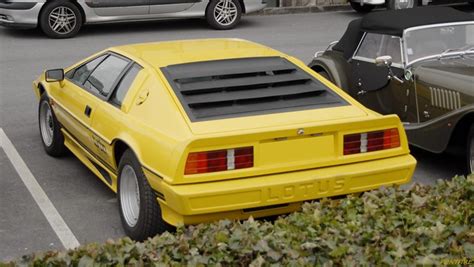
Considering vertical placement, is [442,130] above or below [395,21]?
below

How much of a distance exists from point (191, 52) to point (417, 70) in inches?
91.4

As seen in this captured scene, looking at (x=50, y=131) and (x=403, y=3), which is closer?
(x=50, y=131)

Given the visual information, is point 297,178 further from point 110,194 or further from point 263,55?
point 110,194

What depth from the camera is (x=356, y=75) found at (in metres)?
8.55

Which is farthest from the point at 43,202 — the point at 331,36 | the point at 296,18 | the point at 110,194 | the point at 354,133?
the point at 296,18

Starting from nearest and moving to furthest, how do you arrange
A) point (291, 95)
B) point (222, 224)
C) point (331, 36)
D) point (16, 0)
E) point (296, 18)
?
point (222, 224), point (291, 95), point (16, 0), point (331, 36), point (296, 18)

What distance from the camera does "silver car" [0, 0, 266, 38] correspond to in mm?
14656

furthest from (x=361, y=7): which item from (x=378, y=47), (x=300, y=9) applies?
(x=378, y=47)

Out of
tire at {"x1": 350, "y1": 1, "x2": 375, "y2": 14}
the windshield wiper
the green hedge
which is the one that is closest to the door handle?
the green hedge

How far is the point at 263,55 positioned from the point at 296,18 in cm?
1163

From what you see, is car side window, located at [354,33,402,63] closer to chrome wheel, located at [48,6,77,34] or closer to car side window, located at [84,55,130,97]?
car side window, located at [84,55,130,97]

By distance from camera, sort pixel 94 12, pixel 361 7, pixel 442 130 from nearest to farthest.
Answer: pixel 442 130 < pixel 94 12 < pixel 361 7

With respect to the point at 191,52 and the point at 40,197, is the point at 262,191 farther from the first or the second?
the point at 40,197

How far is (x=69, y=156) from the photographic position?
319 inches
